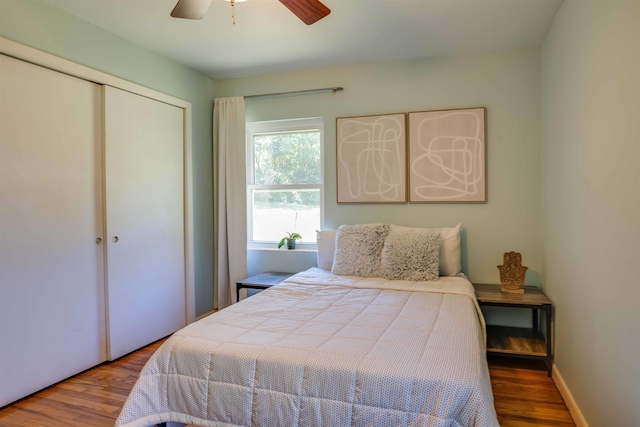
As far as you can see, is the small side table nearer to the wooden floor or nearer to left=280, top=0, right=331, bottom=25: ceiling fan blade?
the wooden floor

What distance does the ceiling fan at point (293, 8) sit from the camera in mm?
1833

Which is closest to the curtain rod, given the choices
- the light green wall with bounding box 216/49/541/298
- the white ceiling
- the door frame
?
the light green wall with bounding box 216/49/541/298

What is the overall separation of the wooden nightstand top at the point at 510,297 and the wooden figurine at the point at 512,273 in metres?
0.06

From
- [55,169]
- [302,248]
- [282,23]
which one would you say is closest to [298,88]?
[282,23]

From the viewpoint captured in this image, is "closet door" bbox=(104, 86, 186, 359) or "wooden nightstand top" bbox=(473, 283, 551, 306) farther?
"closet door" bbox=(104, 86, 186, 359)

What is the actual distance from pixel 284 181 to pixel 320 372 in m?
2.55

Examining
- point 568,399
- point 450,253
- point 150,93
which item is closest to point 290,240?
point 450,253

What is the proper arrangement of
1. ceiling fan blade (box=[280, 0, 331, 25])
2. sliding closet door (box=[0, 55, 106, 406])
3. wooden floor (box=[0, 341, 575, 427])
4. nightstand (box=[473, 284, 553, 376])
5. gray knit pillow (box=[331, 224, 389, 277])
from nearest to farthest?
ceiling fan blade (box=[280, 0, 331, 25])
wooden floor (box=[0, 341, 575, 427])
sliding closet door (box=[0, 55, 106, 406])
nightstand (box=[473, 284, 553, 376])
gray knit pillow (box=[331, 224, 389, 277])

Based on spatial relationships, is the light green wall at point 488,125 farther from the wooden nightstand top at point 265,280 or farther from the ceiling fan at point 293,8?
the ceiling fan at point 293,8

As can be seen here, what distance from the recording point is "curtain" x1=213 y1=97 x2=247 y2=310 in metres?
3.68

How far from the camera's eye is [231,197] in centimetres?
370

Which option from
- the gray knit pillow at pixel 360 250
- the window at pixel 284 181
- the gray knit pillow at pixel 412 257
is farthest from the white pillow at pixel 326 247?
the gray knit pillow at pixel 412 257

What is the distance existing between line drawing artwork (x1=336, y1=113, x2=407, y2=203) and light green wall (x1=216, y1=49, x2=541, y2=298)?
79mm

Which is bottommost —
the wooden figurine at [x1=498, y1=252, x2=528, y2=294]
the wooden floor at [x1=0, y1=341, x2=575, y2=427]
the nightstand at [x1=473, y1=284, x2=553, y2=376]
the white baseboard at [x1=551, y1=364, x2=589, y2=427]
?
the wooden floor at [x1=0, y1=341, x2=575, y2=427]
